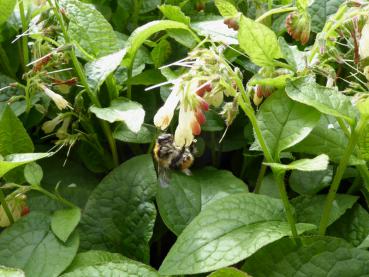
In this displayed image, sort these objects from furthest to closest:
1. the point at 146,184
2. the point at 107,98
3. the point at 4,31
A: the point at 4,31, the point at 107,98, the point at 146,184

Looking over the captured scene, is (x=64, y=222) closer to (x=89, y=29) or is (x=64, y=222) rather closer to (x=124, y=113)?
(x=124, y=113)

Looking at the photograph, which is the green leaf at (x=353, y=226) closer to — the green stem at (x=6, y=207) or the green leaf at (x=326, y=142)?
the green leaf at (x=326, y=142)

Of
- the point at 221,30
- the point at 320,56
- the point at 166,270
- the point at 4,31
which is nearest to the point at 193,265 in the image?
the point at 166,270

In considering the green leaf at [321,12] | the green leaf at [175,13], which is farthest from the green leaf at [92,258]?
the green leaf at [321,12]

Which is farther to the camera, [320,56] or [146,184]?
[146,184]

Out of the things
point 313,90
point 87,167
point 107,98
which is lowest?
point 87,167

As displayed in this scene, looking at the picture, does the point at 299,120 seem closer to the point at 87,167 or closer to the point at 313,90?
the point at 313,90

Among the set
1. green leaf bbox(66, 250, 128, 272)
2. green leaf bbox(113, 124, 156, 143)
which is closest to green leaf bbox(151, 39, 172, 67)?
green leaf bbox(113, 124, 156, 143)
